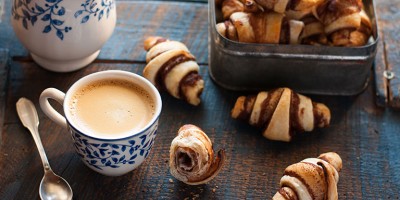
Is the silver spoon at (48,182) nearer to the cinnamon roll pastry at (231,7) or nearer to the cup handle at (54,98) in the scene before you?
the cup handle at (54,98)

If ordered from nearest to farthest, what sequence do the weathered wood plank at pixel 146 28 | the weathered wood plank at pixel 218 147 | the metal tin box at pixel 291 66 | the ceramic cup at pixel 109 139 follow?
1. the ceramic cup at pixel 109 139
2. the weathered wood plank at pixel 218 147
3. the metal tin box at pixel 291 66
4. the weathered wood plank at pixel 146 28

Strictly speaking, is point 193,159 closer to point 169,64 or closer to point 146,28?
point 169,64

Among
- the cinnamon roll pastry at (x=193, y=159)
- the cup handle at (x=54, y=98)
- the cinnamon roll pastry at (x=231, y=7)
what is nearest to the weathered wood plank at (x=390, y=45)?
the cinnamon roll pastry at (x=231, y=7)

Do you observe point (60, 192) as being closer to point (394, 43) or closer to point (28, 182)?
point (28, 182)

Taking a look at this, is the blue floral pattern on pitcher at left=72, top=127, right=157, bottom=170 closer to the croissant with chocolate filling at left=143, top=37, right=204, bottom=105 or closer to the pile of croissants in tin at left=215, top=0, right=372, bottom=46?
the croissant with chocolate filling at left=143, top=37, right=204, bottom=105

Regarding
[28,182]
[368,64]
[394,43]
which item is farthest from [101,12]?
[394,43]

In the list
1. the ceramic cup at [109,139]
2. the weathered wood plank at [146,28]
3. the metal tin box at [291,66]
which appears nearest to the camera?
the ceramic cup at [109,139]
